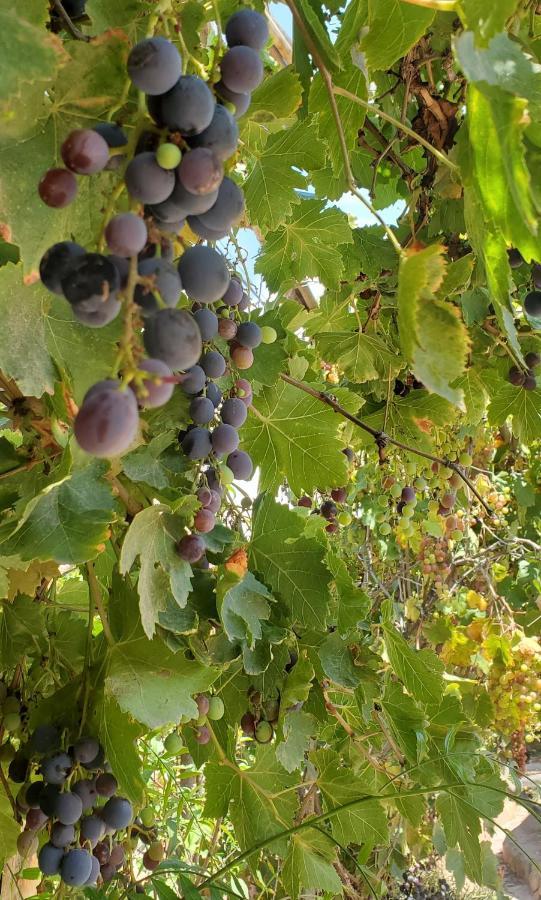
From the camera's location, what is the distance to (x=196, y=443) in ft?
2.83

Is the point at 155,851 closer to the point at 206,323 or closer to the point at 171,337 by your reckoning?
the point at 206,323

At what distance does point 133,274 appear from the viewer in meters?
0.39

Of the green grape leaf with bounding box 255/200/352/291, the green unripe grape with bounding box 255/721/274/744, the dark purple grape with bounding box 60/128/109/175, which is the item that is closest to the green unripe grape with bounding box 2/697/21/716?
the green unripe grape with bounding box 255/721/274/744

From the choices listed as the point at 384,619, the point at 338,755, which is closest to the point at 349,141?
the point at 384,619

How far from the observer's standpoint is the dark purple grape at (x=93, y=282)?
399 mm

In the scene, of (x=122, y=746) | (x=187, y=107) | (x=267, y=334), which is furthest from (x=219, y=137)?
(x=122, y=746)

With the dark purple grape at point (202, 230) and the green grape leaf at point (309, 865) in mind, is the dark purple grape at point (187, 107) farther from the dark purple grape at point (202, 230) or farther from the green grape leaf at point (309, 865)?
the green grape leaf at point (309, 865)

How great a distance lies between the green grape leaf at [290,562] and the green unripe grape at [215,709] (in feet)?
0.62

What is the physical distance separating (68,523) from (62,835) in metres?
0.46

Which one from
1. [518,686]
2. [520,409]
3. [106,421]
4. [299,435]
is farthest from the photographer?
[518,686]

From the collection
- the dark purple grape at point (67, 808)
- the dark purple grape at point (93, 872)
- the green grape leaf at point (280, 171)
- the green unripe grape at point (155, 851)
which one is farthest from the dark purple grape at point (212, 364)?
the green unripe grape at point (155, 851)

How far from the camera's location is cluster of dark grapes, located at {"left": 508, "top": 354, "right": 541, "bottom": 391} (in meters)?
1.30

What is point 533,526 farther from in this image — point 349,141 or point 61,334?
point 61,334

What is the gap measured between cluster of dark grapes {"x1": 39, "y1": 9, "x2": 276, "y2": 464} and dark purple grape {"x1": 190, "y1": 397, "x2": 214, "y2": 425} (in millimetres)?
355
